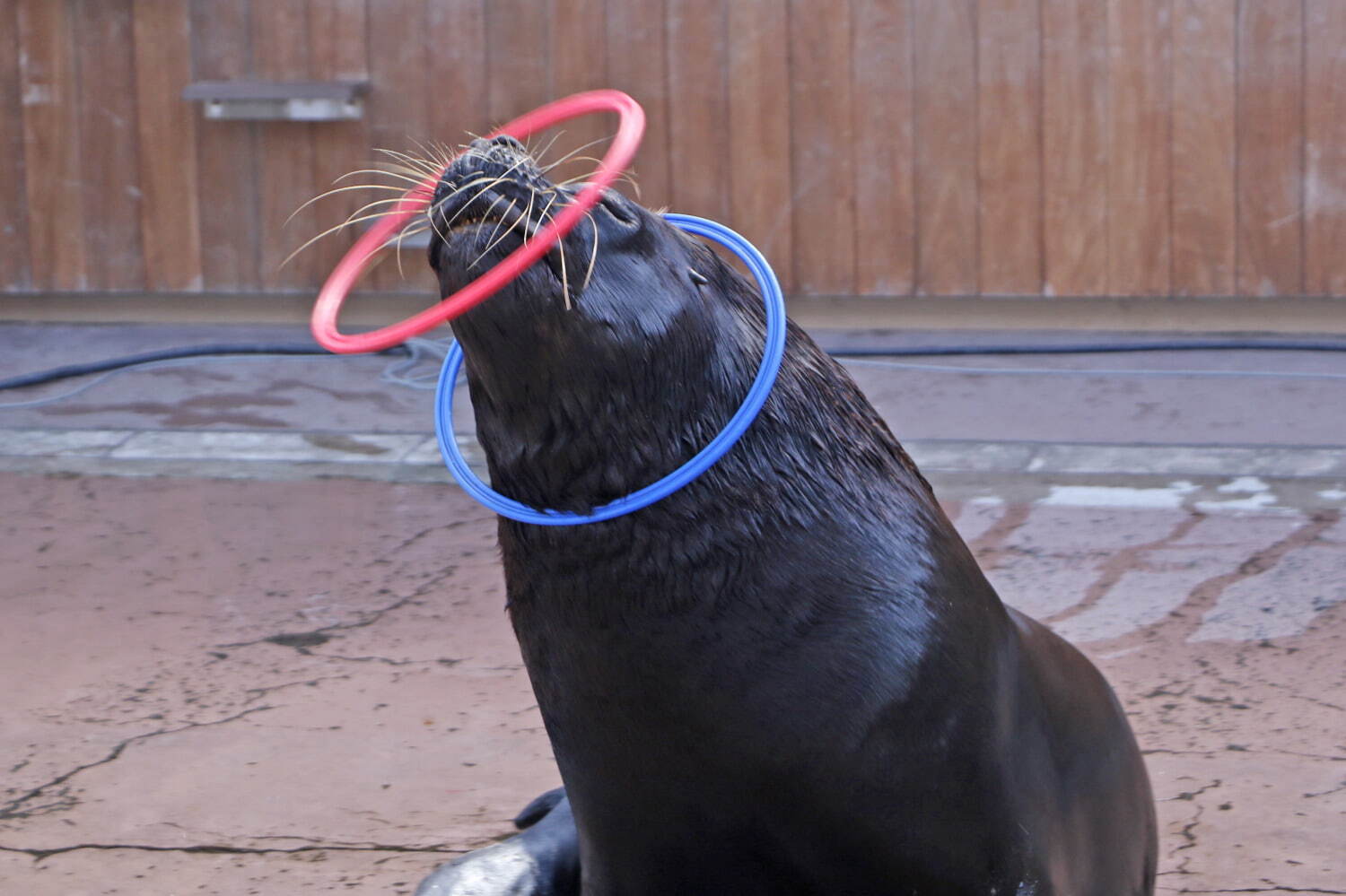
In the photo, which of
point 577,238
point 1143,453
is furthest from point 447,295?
point 1143,453

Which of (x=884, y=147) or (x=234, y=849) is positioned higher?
(x=884, y=147)

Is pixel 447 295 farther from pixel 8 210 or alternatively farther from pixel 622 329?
pixel 8 210

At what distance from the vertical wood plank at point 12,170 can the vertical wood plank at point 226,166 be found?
75 centimetres

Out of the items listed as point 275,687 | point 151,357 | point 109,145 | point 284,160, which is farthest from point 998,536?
point 109,145

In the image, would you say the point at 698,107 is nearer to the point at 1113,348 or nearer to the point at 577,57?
the point at 577,57

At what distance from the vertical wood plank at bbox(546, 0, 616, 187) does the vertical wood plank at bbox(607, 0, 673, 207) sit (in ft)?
0.14

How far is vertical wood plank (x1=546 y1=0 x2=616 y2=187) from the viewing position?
621cm

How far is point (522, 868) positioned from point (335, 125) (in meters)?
4.89

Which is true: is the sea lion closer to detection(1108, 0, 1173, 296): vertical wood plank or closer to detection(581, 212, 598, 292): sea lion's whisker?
detection(581, 212, 598, 292): sea lion's whisker

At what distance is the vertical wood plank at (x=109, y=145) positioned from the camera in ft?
21.7

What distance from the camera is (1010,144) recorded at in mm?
6043

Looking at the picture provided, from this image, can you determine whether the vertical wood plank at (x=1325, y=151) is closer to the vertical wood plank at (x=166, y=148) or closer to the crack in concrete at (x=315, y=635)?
the crack in concrete at (x=315, y=635)

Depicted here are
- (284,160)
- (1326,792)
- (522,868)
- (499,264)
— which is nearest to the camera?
(499,264)

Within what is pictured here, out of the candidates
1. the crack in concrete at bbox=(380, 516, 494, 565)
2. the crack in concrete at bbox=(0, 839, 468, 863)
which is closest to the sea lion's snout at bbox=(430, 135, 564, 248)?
the crack in concrete at bbox=(0, 839, 468, 863)
